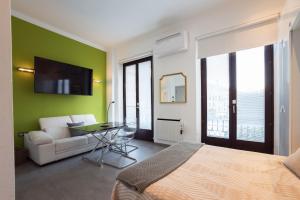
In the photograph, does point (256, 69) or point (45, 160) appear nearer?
point (45, 160)

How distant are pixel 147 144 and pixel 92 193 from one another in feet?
7.37

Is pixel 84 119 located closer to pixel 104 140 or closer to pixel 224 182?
pixel 104 140

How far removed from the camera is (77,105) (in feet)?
13.8

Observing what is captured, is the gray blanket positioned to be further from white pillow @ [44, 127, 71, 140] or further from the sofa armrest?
white pillow @ [44, 127, 71, 140]

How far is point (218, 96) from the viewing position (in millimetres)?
3406

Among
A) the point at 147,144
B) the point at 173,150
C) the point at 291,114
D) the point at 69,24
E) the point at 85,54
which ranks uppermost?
the point at 69,24

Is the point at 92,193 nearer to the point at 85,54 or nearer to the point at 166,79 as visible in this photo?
the point at 166,79

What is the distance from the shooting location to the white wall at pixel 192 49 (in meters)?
2.84

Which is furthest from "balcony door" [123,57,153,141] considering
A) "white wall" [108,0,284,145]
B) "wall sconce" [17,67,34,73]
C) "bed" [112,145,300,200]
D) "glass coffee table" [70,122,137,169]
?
"bed" [112,145,300,200]

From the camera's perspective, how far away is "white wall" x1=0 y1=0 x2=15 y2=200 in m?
0.62

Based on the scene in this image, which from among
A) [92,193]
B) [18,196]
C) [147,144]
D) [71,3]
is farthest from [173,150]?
[71,3]

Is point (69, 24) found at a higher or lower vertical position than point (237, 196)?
higher

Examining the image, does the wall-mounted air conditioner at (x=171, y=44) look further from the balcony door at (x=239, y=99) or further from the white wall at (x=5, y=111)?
the white wall at (x=5, y=111)

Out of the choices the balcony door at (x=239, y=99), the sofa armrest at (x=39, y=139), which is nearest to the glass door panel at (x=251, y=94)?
the balcony door at (x=239, y=99)
